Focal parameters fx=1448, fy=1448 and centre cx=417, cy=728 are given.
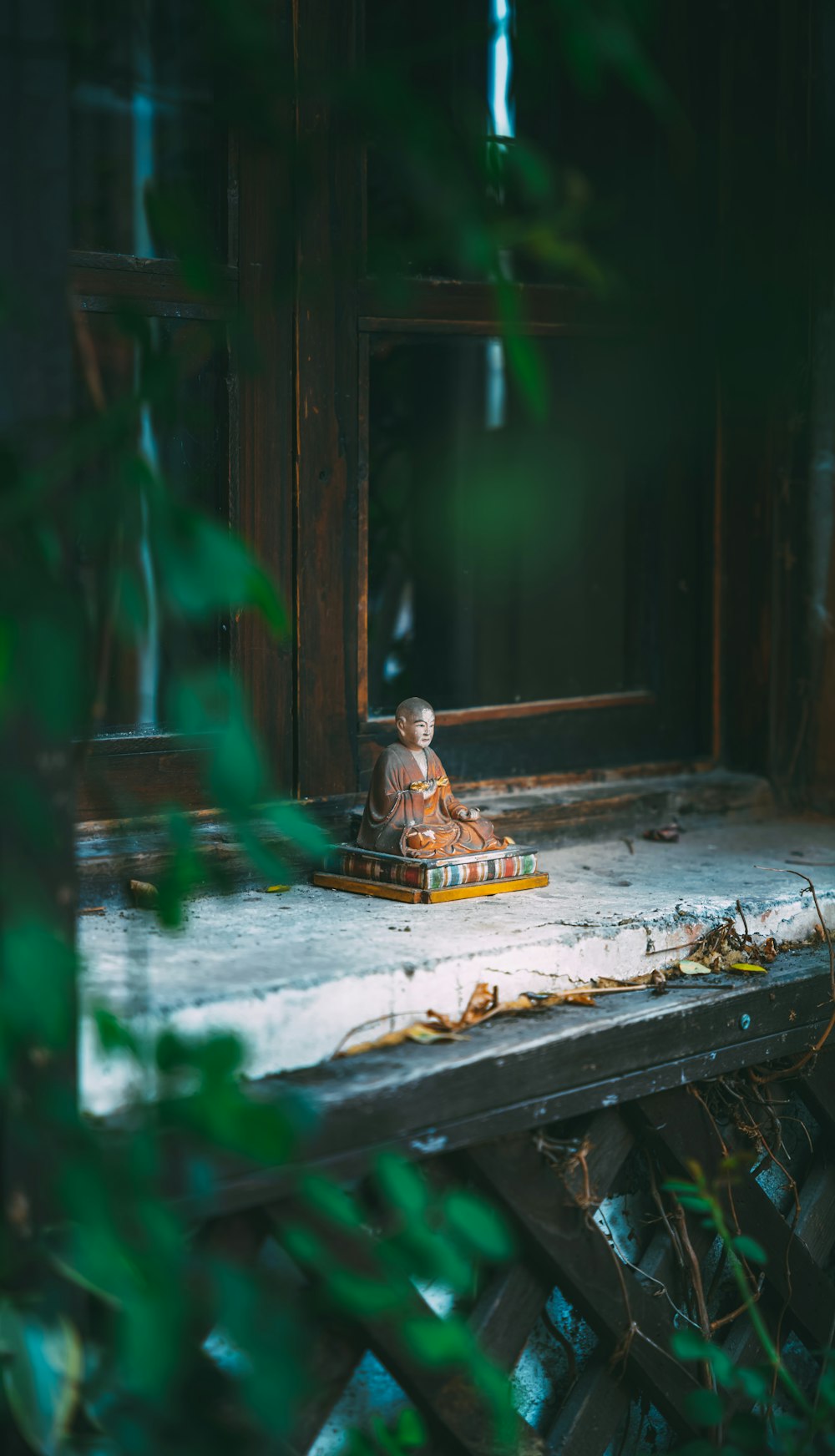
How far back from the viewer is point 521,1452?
1949 mm

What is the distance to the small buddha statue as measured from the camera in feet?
7.45

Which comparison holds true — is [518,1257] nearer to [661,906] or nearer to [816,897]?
[661,906]

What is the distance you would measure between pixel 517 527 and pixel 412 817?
1.68 m

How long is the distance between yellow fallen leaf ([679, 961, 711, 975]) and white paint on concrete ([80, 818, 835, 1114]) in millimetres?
22

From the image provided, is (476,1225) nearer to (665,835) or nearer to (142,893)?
(142,893)

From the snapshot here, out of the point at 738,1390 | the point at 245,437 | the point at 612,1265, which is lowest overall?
the point at 738,1390

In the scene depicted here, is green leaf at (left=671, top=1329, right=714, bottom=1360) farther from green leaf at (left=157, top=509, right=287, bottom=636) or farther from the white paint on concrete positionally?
green leaf at (left=157, top=509, right=287, bottom=636)

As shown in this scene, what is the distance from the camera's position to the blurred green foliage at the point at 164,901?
1141 millimetres

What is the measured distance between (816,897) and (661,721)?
0.71 metres

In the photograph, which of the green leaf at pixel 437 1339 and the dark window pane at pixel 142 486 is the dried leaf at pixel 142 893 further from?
the green leaf at pixel 437 1339

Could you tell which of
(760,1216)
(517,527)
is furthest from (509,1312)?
(517,527)

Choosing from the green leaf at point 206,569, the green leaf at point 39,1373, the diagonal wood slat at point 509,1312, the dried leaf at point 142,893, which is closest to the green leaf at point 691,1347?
the diagonal wood slat at point 509,1312

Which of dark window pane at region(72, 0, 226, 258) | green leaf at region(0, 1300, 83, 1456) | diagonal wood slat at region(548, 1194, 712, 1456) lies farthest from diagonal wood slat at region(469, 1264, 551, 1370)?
dark window pane at region(72, 0, 226, 258)

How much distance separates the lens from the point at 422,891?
2230 millimetres
